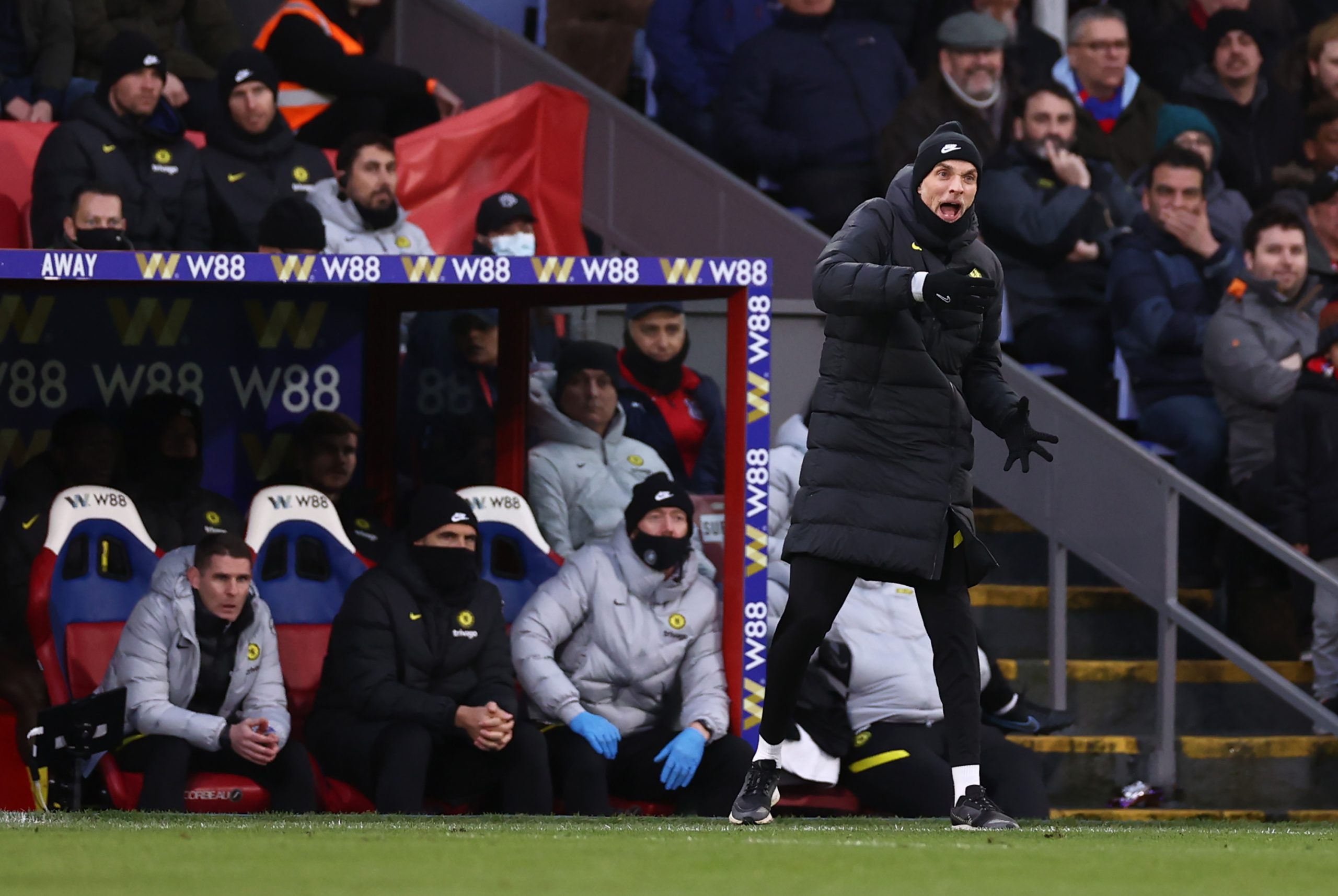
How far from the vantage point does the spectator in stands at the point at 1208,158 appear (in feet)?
38.4

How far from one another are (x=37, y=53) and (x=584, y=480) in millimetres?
3131

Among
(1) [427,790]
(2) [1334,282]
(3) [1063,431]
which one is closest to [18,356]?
(1) [427,790]

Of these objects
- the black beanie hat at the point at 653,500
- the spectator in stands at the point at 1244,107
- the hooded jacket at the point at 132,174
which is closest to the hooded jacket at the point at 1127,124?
the spectator in stands at the point at 1244,107

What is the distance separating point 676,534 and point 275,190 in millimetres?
2411

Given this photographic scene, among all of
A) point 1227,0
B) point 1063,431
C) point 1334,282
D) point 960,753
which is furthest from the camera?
point 1227,0

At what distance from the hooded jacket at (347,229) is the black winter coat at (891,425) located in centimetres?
364

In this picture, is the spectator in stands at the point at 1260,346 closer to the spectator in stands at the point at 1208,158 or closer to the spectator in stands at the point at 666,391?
the spectator in stands at the point at 1208,158

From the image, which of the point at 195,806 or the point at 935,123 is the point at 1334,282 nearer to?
the point at 935,123

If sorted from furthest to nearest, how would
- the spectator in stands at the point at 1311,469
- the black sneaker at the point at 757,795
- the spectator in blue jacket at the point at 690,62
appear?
the spectator in blue jacket at the point at 690,62 → the spectator in stands at the point at 1311,469 → the black sneaker at the point at 757,795

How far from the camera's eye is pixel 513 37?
11219mm

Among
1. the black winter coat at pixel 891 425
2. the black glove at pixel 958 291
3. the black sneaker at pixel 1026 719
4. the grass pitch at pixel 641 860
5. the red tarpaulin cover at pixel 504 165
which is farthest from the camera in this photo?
the red tarpaulin cover at pixel 504 165

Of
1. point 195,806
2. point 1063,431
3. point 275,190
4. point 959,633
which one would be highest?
point 275,190

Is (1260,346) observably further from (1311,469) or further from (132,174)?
(132,174)

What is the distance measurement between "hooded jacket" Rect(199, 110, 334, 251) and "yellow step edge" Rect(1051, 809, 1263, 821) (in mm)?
3910
